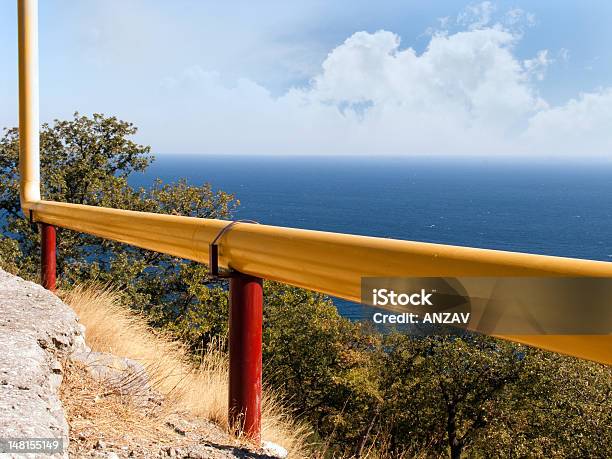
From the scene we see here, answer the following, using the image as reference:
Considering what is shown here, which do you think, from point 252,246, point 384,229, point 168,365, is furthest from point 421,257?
point 384,229

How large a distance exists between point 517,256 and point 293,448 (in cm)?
163

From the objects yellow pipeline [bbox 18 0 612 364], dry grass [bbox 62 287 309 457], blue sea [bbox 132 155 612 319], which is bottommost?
blue sea [bbox 132 155 612 319]

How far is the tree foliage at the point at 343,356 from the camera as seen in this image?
16297 millimetres

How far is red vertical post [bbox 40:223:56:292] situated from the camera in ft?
14.6

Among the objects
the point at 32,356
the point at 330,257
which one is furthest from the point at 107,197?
the point at 330,257

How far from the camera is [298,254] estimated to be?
1896mm

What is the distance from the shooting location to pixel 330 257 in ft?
5.82

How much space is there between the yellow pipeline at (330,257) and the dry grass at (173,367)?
0.61 meters

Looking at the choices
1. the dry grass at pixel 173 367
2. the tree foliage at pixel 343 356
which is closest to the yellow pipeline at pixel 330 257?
the dry grass at pixel 173 367

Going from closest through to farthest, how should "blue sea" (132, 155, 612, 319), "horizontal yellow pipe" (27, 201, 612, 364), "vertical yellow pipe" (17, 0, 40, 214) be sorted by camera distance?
"horizontal yellow pipe" (27, 201, 612, 364), "vertical yellow pipe" (17, 0, 40, 214), "blue sea" (132, 155, 612, 319)

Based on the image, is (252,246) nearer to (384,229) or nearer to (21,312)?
(21,312)

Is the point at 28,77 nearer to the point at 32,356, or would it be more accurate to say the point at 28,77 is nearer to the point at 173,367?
the point at 173,367

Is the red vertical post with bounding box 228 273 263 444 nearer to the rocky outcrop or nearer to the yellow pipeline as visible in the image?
the yellow pipeline

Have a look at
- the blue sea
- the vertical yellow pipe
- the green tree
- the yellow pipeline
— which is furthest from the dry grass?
the blue sea
